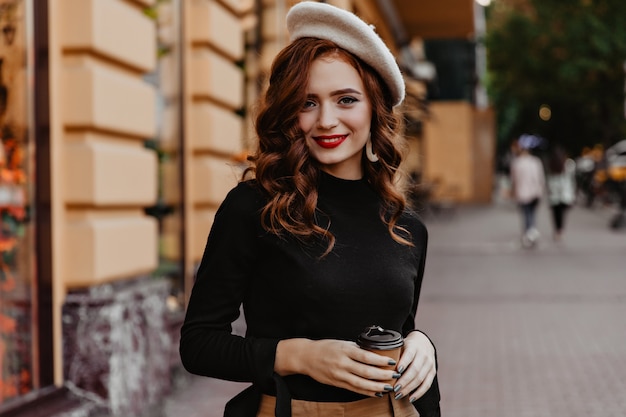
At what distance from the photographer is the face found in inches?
80.4

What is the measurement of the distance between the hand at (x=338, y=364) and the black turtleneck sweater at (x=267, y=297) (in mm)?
48

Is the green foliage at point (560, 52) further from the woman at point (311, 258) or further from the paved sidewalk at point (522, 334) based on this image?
the woman at point (311, 258)

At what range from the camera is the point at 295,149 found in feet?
6.76

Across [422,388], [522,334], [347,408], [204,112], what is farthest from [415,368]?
[522,334]

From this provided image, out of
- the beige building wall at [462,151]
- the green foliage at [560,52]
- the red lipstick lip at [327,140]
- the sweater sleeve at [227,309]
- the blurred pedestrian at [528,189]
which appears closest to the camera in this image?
the sweater sleeve at [227,309]

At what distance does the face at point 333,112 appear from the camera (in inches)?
80.4

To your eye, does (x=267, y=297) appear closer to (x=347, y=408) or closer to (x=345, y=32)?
(x=347, y=408)

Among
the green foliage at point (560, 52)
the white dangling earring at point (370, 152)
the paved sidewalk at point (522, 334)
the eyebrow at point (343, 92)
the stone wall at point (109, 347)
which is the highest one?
Answer: the green foliage at point (560, 52)

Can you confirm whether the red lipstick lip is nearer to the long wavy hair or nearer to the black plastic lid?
the long wavy hair

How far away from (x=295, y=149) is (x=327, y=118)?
0.33ft

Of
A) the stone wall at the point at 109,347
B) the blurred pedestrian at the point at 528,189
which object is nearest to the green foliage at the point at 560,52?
the blurred pedestrian at the point at 528,189

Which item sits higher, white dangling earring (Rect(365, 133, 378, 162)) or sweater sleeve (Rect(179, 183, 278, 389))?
white dangling earring (Rect(365, 133, 378, 162))

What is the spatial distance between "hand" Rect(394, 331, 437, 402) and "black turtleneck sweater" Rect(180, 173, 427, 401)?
87 millimetres

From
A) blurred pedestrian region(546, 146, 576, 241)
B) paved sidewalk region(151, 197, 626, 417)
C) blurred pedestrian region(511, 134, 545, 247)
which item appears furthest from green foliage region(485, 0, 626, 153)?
paved sidewalk region(151, 197, 626, 417)
